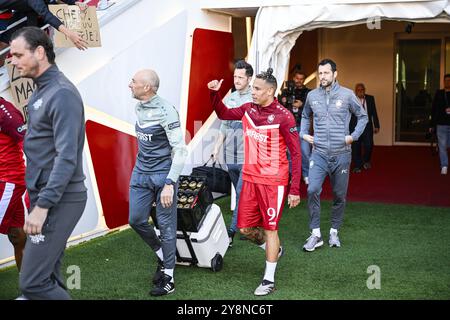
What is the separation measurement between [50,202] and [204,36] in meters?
5.80

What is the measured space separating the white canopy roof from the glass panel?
7664mm

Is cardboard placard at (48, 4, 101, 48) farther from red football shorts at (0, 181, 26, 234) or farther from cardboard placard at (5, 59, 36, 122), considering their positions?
red football shorts at (0, 181, 26, 234)

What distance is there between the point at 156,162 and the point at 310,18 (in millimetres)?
3756

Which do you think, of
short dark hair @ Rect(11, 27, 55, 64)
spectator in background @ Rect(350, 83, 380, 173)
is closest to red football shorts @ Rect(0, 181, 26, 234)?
short dark hair @ Rect(11, 27, 55, 64)

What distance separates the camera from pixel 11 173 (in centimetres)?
530

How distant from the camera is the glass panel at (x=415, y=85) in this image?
15.5m

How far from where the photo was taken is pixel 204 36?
9.11 metres

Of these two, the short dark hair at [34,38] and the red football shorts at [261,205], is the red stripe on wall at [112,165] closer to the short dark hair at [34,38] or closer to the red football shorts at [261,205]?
the red football shorts at [261,205]

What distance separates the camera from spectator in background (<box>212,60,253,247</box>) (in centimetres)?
707

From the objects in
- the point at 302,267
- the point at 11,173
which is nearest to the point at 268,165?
the point at 302,267

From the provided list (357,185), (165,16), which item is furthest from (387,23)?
(165,16)

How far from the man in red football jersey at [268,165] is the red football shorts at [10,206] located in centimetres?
185

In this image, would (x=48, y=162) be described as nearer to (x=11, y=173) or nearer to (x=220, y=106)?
(x=11, y=173)

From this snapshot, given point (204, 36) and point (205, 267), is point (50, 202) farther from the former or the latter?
point (204, 36)
